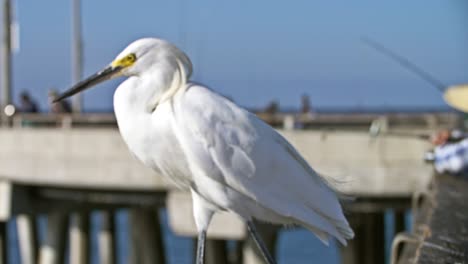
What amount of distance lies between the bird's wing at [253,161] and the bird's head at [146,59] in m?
0.13

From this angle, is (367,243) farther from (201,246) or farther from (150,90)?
(150,90)

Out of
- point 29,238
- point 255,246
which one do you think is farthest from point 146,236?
point 255,246

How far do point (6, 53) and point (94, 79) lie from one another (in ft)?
47.5

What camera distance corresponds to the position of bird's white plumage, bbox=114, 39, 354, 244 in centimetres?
419

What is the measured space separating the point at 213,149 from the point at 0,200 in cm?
1096

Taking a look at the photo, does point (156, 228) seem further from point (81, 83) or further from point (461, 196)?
point (81, 83)

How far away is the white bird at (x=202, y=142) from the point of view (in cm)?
419

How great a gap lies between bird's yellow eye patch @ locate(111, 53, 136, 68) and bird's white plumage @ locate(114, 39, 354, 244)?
0.06ft

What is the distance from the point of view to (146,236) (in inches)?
687

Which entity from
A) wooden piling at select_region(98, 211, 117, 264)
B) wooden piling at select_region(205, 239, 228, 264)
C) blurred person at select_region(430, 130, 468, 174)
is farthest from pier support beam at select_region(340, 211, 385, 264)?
blurred person at select_region(430, 130, 468, 174)

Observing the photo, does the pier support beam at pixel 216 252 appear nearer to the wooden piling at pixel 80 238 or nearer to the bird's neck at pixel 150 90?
the wooden piling at pixel 80 238

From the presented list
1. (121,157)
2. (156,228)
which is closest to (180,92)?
(121,157)

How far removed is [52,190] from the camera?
1523 centimetres

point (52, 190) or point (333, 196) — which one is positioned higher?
point (333, 196)
